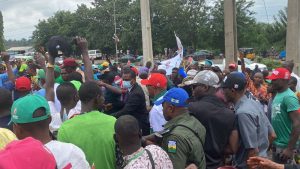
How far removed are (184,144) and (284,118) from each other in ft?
7.09

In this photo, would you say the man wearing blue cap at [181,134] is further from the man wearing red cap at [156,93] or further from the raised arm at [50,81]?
the raised arm at [50,81]

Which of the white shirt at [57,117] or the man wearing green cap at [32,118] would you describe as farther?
the white shirt at [57,117]

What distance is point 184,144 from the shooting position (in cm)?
348

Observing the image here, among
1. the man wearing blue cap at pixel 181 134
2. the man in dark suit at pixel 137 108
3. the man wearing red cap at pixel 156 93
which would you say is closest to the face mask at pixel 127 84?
the man in dark suit at pixel 137 108

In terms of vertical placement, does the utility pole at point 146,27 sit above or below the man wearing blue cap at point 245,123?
above

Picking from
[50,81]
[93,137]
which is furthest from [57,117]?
[93,137]

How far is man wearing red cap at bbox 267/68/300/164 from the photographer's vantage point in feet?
16.2

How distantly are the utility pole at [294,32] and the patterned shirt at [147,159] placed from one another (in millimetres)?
12693

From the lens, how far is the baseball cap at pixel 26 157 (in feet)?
5.65

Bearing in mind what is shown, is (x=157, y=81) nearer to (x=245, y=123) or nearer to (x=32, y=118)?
(x=245, y=123)

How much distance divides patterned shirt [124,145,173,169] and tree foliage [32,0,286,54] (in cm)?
4799

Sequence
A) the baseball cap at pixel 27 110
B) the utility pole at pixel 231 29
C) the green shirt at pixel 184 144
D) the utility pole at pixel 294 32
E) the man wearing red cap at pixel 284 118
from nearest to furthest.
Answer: the baseball cap at pixel 27 110 < the green shirt at pixel 184 144 < the man wearing red cap at pixel 284 118 < the utility pole at pixel 231 29 < the utility pole at pixel 294 32

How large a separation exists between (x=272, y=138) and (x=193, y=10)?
50.3 metres

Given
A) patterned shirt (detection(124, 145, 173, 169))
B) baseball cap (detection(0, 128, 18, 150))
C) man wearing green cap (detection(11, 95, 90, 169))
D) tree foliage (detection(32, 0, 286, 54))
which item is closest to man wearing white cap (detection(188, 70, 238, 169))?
patterned shirt (detection(124, 145, 173, 169))
